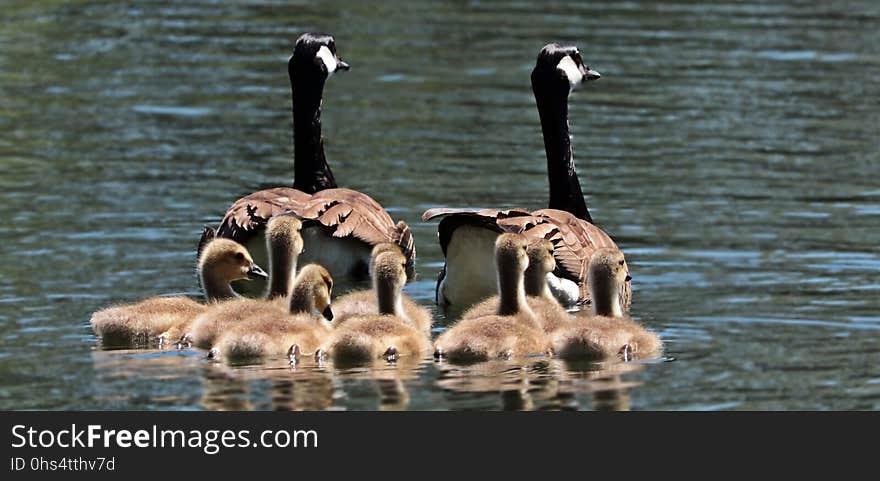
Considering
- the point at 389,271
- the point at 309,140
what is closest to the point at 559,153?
the point at 309,140

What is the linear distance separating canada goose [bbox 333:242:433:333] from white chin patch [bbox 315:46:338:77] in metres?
4.11

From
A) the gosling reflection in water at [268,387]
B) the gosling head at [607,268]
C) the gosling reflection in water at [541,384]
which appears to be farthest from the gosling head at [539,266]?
the gosling reflection in water at [268,387]

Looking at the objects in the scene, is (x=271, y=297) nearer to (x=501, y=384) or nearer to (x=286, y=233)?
(x=286, y=233)

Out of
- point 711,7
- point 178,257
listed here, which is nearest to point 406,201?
point 178,257

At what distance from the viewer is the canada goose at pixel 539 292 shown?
12.9m

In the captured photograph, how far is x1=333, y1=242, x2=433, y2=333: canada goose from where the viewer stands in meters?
12.7

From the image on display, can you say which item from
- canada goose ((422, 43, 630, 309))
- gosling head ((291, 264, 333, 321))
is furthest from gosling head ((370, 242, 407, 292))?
canada goose ((422, 43, 630, 309))

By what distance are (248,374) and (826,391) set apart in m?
3.57

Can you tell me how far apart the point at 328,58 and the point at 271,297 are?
474 cm

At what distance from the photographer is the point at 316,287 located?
12.4 meters

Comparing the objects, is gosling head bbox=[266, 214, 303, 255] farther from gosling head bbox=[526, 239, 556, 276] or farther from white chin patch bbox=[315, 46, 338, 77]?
white chin patch bbox=[315, 46, 338, 77]

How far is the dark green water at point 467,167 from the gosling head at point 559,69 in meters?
1.50

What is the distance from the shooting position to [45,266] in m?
14.9
